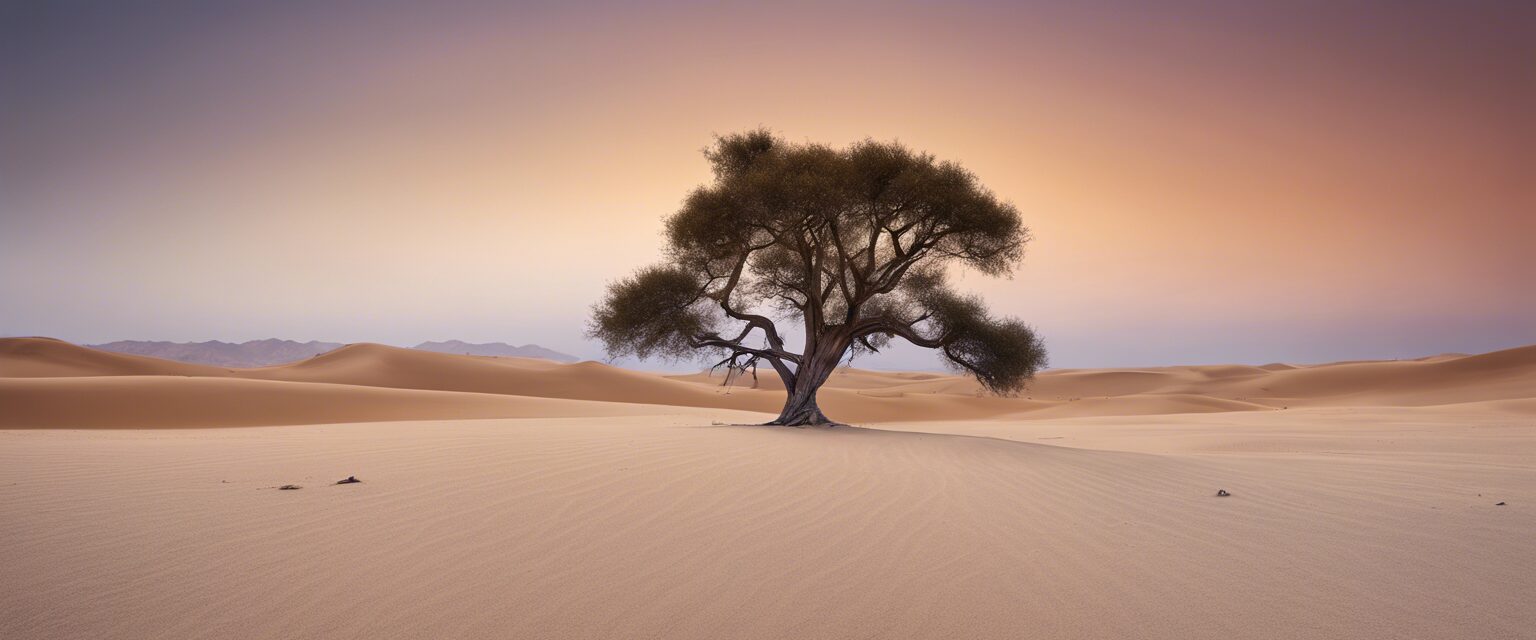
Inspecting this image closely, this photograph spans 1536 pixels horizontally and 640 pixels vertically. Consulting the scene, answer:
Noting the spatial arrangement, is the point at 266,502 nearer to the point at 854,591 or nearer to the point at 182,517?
the point at 182,517

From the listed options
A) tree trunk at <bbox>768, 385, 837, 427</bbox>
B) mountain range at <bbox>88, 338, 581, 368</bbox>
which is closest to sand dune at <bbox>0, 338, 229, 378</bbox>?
tree trunk at <bbox>768, 385, 837, 427</bbox>

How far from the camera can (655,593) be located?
3721 millimetres

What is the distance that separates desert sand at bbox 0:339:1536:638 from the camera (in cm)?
340

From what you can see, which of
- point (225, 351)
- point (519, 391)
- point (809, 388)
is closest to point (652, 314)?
point (809, 388)

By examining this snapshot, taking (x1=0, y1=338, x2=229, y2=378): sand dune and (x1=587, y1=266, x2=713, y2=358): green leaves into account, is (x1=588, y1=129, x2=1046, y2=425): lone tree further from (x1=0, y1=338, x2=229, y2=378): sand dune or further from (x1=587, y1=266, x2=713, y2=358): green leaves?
(x1=0, y1=338, x2=229, y2=378): sand dune

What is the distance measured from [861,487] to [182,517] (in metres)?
5.33

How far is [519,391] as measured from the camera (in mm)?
42594

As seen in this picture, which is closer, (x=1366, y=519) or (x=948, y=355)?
(x=1366, y=519)

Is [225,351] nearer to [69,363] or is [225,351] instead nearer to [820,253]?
[69,363]

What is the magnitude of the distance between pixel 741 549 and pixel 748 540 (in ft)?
0.81

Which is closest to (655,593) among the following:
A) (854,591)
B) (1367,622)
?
(854,591)

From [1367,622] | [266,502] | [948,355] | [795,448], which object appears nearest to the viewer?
[1367,622]

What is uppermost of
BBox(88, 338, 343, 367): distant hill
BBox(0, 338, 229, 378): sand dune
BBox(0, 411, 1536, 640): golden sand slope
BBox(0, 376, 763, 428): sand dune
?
BBox(88, 338, 343, 367): distant hill

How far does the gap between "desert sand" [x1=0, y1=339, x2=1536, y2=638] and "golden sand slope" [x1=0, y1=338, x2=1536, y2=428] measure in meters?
15.3
